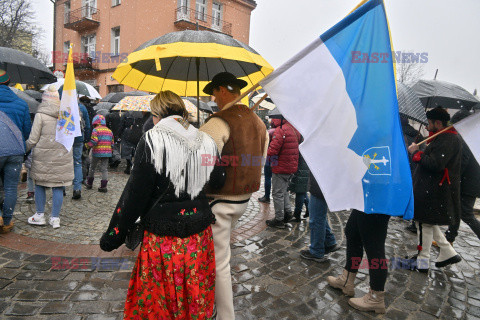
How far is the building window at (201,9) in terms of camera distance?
21591mm

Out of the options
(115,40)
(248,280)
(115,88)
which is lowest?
(248,280)

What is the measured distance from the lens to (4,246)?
143 inches

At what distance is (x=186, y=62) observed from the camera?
3.13m

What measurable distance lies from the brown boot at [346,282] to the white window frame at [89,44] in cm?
2407

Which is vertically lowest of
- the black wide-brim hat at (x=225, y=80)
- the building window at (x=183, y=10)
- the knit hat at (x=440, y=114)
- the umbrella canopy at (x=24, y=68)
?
the knit hat at (x=440, y=114)

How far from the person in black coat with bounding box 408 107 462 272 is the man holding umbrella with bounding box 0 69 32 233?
16.1 ft

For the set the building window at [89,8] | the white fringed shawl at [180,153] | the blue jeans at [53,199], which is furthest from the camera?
the building window at [89,8]

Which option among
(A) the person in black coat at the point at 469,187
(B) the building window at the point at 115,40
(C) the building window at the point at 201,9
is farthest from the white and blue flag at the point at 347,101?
(B) the building window at the point at 115,40

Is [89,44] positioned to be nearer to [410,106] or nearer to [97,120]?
[97,120]

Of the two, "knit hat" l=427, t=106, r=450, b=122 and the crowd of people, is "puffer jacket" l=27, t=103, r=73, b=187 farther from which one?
"knit hat" l=427, t=106, r=450, b=122

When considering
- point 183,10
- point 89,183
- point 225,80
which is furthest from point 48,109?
point 183,10

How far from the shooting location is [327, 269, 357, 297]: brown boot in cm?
302

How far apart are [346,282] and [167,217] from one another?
222cm

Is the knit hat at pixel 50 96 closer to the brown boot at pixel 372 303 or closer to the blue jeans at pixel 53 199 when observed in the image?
the blue jeans at pixel 53 199
